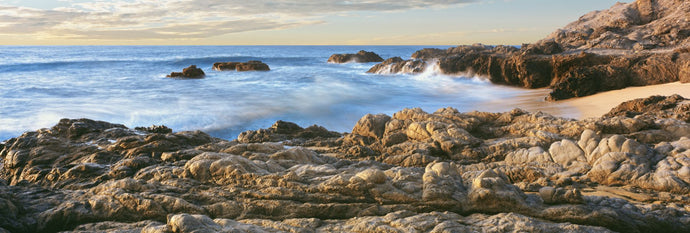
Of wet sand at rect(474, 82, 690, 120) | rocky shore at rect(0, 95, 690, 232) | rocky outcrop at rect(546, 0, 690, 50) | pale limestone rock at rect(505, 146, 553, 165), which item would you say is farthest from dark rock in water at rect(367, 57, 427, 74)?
pale limestone rock at rect(505, 146, 553, 165)

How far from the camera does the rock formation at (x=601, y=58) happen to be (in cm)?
1770

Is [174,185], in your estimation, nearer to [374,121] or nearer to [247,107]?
[374,121]

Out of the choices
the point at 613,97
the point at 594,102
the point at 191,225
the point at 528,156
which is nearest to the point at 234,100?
the point at 594,102

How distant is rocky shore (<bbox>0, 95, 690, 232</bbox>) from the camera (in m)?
4.22

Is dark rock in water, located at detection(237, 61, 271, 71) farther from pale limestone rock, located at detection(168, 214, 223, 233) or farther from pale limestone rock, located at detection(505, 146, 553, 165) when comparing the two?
pale limestone rock, located at detection(168, 214, 223, 233)

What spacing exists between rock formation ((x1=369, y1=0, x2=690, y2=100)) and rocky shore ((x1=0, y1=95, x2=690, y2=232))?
11.1 m

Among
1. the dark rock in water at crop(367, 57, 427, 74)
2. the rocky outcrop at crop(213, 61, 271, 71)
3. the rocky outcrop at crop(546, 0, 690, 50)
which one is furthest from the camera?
the rocky outcrop at crop(213, 61, 271, 71)


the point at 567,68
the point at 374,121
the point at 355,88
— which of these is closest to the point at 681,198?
the point at 374,121

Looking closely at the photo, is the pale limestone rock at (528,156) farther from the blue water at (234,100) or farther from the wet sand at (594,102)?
the blue water at (234,100)

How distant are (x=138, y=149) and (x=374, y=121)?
5.07 meters

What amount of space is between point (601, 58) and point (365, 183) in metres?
21.1

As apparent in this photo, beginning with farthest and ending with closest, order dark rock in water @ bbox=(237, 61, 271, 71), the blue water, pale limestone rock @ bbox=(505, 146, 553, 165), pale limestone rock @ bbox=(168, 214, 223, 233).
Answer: dark rock in water @ bbox=(237, 61, 271, 71) → the blue water → pale limestone rock @ bbox=(505, 146, 553, 165) → pale limestone rock @ bbox=(168, 214, 223, 233)

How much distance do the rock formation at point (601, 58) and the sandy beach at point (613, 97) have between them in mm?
651

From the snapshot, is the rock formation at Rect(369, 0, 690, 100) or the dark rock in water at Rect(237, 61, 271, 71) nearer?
the rock formation at Rect(369, 0, 690, 100)
